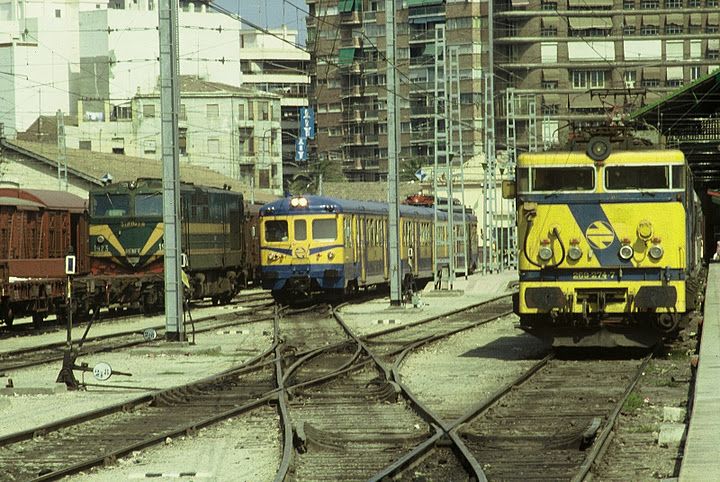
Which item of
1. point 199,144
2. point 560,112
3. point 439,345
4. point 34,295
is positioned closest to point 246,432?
point 439,345

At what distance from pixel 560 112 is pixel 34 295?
287 feet

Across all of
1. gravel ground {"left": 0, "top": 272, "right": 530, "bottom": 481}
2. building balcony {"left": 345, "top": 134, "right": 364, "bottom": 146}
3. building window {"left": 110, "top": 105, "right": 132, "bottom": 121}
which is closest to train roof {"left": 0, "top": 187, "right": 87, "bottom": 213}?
gravel ground {"left": 0, "top": 272, "right": 530, "bottom": 481}

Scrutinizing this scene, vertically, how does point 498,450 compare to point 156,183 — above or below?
below

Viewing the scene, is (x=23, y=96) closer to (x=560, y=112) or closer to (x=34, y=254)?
(x=560, y=112)

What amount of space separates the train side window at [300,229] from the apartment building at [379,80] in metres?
75.0

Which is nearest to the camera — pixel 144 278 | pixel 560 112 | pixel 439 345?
pixel 439 345

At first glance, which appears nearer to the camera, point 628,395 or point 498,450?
point 498,450

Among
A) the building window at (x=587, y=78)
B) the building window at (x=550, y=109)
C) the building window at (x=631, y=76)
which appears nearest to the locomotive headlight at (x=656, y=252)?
the building window at (x=550, y=109)

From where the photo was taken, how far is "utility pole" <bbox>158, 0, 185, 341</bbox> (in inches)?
1010

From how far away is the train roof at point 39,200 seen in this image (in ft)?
112

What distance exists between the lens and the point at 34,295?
32.3 meters

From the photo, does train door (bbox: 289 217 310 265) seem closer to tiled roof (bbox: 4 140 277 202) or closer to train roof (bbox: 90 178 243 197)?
train roof (bbox: 90 178 243 197)

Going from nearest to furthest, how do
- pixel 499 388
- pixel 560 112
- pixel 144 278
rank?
pixel 499 388 < pixel 144 278 < pixel 560 112

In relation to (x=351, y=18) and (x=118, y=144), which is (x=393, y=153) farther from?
(x=351, y=18)
